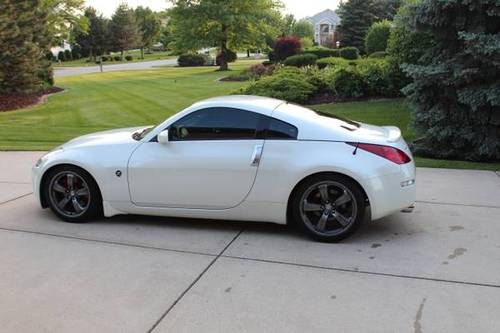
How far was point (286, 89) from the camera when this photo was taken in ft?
55.2

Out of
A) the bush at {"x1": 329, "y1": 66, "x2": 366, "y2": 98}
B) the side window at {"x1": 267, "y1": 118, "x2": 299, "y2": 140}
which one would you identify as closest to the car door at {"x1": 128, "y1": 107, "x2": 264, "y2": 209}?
the side window at {"x1": 267, "y1": 118, "x2": 299, "y2": 140}

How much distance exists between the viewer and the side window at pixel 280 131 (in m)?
5.19

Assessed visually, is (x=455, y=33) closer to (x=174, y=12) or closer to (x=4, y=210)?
(x=4, y=210)

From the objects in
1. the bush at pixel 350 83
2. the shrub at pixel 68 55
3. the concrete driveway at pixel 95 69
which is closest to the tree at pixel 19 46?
the bush at pixel 350 83

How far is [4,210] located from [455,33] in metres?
7.65

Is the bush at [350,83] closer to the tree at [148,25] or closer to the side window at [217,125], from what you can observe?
the side window at [217,125]

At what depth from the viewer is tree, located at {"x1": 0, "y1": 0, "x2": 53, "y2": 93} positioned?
20.2 m

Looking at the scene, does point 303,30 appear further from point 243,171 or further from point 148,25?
point 243,171

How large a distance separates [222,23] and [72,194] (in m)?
34.1

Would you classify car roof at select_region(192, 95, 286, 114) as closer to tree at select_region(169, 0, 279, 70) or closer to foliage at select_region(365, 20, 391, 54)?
foliage at select_region(365, 20, 391, 54)

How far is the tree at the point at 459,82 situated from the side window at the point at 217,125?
4.84m

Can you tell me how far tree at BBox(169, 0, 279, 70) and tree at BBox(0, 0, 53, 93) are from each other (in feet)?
51.8

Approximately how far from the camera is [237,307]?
381 centimetres

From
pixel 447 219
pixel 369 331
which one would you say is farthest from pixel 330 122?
pixel 369 331
